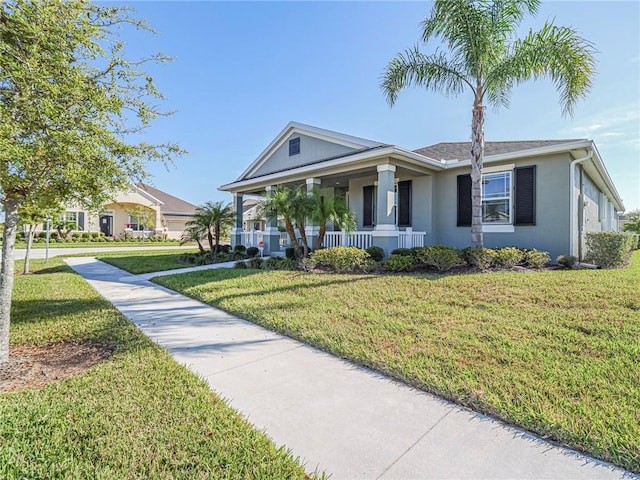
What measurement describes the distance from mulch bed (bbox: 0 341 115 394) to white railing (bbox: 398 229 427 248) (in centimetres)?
897

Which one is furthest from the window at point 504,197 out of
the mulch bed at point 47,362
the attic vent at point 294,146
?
the mulch bed at point 47,362

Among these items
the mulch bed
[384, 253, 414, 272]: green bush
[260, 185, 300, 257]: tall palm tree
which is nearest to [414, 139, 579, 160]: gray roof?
[384, 253, 414, 272]: green bush

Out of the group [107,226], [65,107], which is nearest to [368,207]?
[65,107]

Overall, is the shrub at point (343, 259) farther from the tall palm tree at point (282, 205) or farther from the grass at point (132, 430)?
the grass at point (132, 430)

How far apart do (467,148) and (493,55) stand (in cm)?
464

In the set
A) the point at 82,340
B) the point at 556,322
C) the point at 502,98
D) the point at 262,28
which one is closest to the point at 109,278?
the point at 82,340

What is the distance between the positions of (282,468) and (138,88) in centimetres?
458

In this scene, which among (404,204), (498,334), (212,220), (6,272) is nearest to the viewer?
(6,272)

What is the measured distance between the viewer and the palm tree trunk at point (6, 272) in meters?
3.76

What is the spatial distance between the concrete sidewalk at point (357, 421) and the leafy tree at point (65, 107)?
2.38m

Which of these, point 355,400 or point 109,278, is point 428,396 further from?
point 109,278

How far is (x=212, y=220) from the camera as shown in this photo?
1453 centimetres

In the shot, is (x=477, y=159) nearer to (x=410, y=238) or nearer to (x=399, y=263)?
(x=410, y=238)

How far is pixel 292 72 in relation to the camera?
1352 cm
